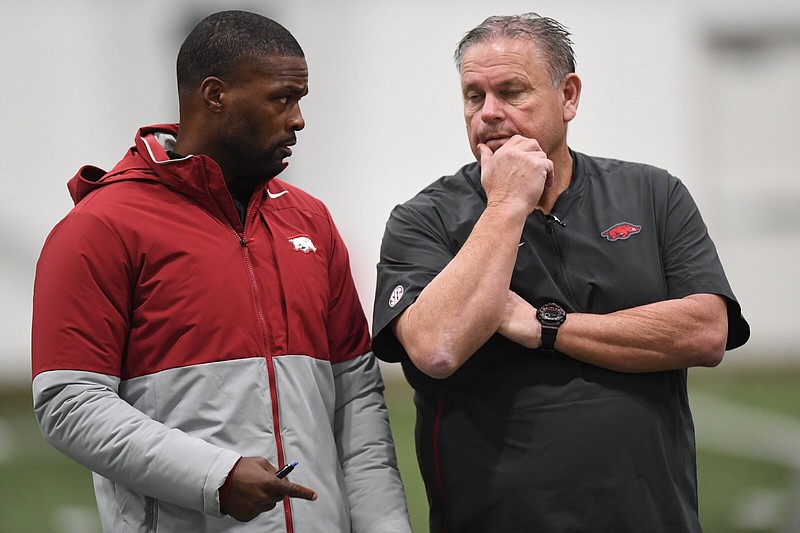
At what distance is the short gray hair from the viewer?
1893 mm

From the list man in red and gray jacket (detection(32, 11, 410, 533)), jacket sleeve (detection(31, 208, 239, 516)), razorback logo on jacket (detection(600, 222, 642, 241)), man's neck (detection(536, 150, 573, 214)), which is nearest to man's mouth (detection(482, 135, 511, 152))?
man's neck (detection(536, 150, 573, 214))

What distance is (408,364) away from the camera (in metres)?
1.85

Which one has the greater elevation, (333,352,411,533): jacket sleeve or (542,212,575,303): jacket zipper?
(542,212,575,303): jacket zipper

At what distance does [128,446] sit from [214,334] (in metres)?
0.22

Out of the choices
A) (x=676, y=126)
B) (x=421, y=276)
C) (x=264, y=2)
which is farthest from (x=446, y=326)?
(x=676, y=126)

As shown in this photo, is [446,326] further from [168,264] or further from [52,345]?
[52,345]

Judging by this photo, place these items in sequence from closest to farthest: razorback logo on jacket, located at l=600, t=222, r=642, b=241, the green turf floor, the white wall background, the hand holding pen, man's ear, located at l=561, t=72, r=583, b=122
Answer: the hand holding pen
razorback logo on jacket, located at l=600, t=222, r=642, b=241
man's ear, located at l=561, t=72, r=583, b=122
the green turf floor
the white wall background

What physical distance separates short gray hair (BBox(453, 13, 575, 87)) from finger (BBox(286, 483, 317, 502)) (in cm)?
90

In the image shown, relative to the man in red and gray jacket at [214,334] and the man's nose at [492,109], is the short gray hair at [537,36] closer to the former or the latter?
the man's nose at [492,109]

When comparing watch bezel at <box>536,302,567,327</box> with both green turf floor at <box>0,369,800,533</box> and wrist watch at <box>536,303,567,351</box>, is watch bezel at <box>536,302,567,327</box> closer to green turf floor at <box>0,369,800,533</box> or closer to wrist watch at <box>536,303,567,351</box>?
wrist watch at <box>536,303,567,351</box>

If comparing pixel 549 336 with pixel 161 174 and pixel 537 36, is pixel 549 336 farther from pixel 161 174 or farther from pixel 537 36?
pixel 161 174

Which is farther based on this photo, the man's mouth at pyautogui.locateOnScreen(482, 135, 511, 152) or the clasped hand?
the man's mouth at pyautogui.locateOnScreen(482, 135, 511, 152)

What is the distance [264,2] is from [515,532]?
2468mm

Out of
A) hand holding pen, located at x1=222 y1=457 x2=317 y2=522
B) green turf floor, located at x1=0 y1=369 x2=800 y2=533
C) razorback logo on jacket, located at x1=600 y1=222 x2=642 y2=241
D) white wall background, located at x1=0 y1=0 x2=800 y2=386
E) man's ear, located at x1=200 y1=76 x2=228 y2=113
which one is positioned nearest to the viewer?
hand holding pen, located at x1=222 y1=457 x2=317 y2=522
